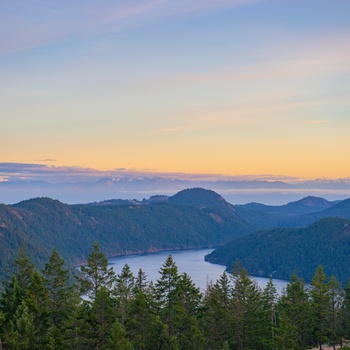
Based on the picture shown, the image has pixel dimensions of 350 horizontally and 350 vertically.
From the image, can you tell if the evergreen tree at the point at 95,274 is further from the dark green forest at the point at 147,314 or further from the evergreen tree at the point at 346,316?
the evergreen tree at the point at 346,316

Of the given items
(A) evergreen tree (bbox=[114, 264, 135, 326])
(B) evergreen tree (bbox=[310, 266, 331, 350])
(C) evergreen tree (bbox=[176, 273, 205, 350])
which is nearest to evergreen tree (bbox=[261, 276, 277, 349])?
(B) evergreen tree (bbox=[310, 266, 331, 350])

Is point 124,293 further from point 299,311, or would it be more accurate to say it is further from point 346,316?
point 346,316

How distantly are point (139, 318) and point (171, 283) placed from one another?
466cm

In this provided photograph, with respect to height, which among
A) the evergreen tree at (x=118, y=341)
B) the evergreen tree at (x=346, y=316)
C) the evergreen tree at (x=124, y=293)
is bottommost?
the evergreen tree at (x=346, y=316)

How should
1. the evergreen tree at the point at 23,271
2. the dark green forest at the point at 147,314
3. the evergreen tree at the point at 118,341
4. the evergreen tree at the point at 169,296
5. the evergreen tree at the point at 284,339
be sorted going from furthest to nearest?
the evergreen tree at the point at 23,271 < the evergreen tree at the point at 169,296 < the evergreen tree at the point at 284,339 < the dark green forest at the point at 147,314 < the evergreen tree at the point at 118,341

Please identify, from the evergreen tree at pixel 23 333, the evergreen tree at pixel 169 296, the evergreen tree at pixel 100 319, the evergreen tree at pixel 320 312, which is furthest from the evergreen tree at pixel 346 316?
the evergreen tree at pixel 23 333

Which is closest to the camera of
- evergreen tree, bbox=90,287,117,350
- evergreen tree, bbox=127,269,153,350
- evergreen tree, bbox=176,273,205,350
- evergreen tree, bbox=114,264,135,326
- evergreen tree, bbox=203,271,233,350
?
evergreen tree, bbox=90,287,117,350

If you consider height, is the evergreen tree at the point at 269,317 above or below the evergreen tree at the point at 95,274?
below

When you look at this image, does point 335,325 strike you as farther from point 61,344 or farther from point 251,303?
point 61,344

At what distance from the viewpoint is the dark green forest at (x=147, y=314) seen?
165 feet

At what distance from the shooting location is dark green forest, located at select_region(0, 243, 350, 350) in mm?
50438

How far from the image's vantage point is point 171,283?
56312mm

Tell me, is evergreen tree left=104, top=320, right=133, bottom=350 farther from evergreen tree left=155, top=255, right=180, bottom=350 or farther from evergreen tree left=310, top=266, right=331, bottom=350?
evergreen tree left=310, top=266, right=331, bottom=350

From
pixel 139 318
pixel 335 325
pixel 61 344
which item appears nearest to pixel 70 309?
pixel 61 344
